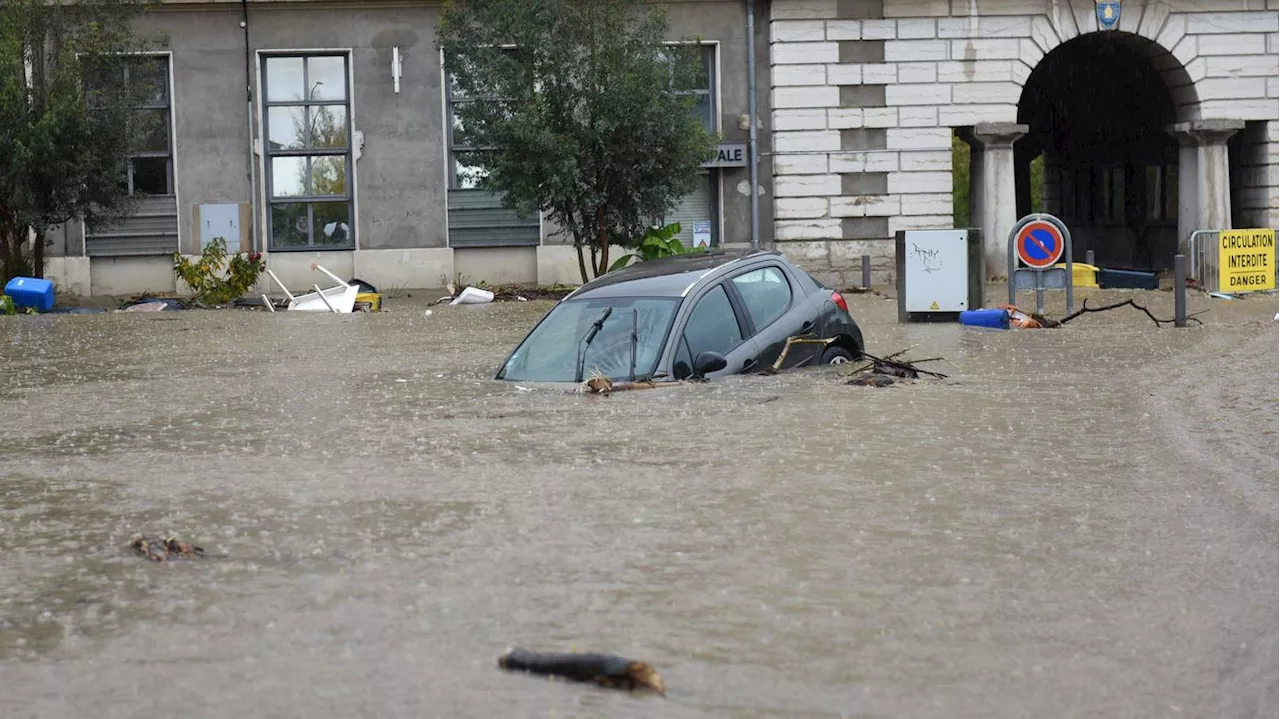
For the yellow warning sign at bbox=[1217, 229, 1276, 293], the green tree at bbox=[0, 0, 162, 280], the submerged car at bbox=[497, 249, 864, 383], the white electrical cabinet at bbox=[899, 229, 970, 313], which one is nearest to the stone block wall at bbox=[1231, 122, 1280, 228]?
the yellow warning sign at bbox=[1217, 229, 1276, 293]

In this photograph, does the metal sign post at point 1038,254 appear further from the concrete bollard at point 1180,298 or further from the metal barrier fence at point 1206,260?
the metal barrier fence at point 1206,260

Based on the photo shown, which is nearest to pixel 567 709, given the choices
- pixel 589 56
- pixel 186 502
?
pixel 186 502

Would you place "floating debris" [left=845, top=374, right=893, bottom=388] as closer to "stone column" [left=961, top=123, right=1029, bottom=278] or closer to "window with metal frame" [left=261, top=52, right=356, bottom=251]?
"stone column" [left=961, top=123, right=1029, bottom=278]

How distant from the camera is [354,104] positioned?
30031 millimetres

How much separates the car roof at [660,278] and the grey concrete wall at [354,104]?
684 inches

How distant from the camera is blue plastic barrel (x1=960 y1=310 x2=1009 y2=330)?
19.3 meters

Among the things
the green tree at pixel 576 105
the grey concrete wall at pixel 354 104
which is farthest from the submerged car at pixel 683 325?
the grey concrete wall at pixel 354 104

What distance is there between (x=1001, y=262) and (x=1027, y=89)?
29.5 ft

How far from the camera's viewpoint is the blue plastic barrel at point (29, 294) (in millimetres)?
25203

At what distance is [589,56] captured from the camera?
25.9 m

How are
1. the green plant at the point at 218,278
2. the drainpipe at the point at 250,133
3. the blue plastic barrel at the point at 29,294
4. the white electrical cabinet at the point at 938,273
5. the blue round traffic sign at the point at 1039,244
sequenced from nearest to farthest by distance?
the white electrical cabinet at the point at 938,273
the blue round traffic sign at the point at 1039,244
the blue plastic barrel at the point at 29,294
the green plant at the point at 218,278
the drainpipe at the point at 250,133

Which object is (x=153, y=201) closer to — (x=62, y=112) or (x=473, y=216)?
(x=62, y=112)

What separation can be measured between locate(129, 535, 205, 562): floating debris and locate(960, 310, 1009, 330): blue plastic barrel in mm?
13545

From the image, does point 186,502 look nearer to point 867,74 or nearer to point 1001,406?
point 1001,406
